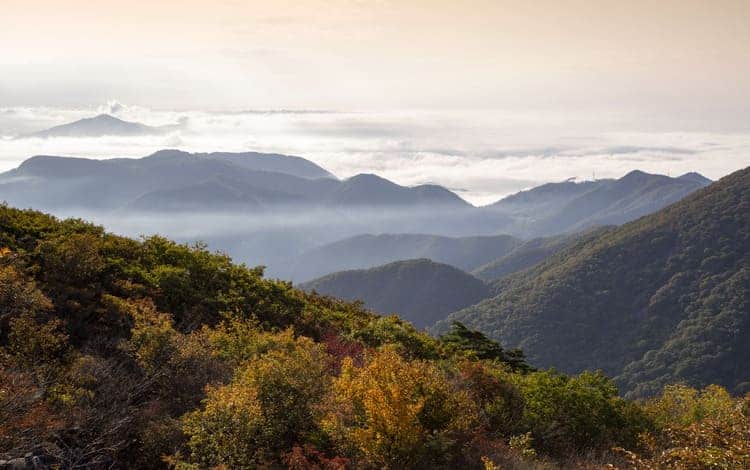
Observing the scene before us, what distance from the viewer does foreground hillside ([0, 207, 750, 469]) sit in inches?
378

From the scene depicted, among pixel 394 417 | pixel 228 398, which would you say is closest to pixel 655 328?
pixel 394 417

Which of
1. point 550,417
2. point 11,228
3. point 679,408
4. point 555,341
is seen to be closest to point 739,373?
point 555,341

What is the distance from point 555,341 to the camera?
180125mm

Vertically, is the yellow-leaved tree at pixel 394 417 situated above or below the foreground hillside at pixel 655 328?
above

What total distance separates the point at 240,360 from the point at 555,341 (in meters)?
181

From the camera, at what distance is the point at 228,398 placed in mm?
10008

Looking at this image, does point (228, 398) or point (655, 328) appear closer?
point (228, 398)

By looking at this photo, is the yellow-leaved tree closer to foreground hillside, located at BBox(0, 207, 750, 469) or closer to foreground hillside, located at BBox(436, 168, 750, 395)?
foreground hillside, located at BBox(0, 207, 750, 469)

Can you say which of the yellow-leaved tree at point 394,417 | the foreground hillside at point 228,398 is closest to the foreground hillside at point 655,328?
the foreground hillside at point 228,398

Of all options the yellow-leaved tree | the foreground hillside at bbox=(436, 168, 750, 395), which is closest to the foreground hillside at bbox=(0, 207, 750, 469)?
the yellow-leaved tree

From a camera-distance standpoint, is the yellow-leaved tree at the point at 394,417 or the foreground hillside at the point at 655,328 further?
the foreground hillside at the point at 655,328

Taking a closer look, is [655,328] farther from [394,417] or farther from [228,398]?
[228,398]

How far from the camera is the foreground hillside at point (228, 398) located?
9.59 metres

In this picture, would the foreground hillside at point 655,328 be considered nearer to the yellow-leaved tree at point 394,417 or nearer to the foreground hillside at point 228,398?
the foreground hillside at point 228,398
